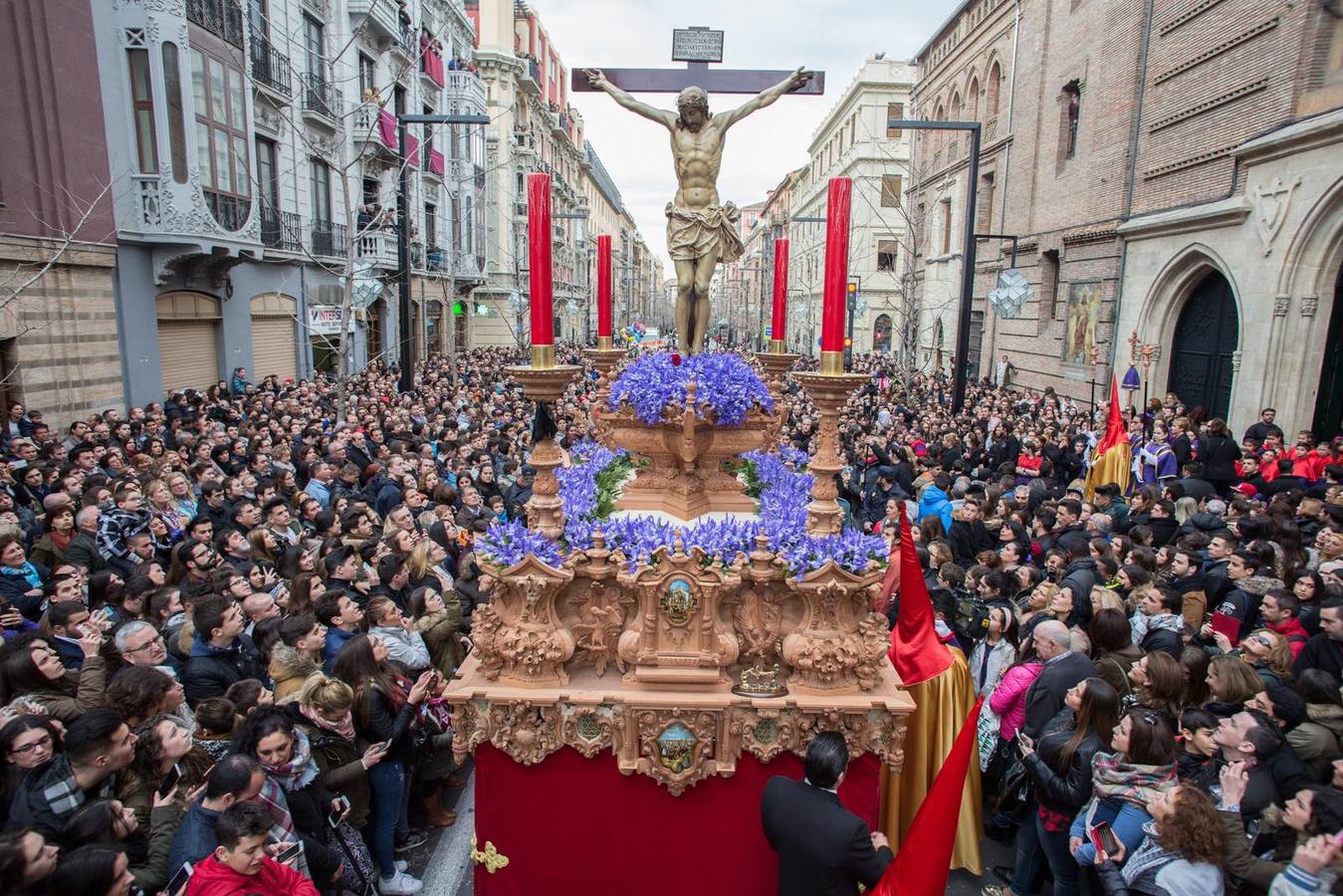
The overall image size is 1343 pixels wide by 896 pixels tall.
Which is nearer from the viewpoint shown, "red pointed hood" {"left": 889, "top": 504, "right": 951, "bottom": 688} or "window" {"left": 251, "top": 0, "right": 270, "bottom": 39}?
"red pointed hood" {"left": 889, "top": 504, "right": 951, "bottom": 688}

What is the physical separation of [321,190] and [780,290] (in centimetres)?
2145

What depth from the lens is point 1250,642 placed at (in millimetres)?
4531

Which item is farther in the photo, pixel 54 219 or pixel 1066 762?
pixel 54 219

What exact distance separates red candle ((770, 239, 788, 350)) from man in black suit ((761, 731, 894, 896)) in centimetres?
391

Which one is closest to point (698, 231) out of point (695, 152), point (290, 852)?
point (695, 152)

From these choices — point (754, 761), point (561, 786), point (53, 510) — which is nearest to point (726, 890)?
point (754, 761)

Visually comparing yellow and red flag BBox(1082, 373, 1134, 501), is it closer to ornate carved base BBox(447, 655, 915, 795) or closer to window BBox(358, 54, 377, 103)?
ornate carved base BBox(447, 655, 915, 795)

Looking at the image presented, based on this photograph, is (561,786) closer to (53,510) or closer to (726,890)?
(726,890)

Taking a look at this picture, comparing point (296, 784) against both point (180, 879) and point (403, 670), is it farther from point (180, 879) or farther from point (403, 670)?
point (403, 670)

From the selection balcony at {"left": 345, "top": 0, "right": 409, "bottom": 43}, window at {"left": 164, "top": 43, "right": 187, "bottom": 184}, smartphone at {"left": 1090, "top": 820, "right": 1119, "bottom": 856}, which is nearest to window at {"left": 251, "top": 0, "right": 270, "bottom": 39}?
balcony at {"left": 345, "top": 0, "right": 409, "bottom": 43}

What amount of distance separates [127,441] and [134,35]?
360 inches

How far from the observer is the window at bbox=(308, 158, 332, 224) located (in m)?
22.6

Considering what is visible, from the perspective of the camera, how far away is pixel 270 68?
64.2 feet

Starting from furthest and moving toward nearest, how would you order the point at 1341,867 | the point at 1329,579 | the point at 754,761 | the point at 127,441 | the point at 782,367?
the point at 127,441 < the point at 782,367 < the point at 1329,579 < the point at 754,761 < the point at 1341,867
